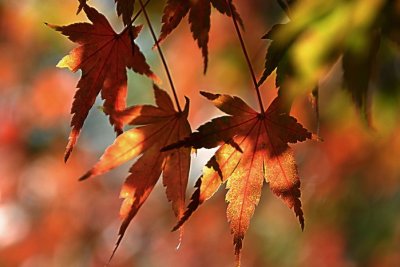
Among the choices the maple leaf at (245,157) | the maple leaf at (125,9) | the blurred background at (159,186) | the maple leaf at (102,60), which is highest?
the maple leaf at (125,9)

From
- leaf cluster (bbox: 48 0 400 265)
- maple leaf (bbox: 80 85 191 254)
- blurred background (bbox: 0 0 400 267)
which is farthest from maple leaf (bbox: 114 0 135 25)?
blurred background (bbox: 0 0 400 267)

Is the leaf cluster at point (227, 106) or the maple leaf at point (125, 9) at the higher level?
the maple leaf at point (125, 9)

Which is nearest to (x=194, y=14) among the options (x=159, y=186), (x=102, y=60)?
(x=102, y=60)

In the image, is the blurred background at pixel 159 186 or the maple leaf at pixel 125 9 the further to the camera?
Result: the blurred background at pixel 159 186

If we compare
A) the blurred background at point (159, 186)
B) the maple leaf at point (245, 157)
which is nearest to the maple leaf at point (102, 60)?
the maple leaf at point (245, 157)

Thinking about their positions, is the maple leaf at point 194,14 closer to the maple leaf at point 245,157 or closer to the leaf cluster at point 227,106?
the leaf cluster at point 227,106

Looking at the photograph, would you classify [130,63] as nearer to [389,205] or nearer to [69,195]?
[389,205]
